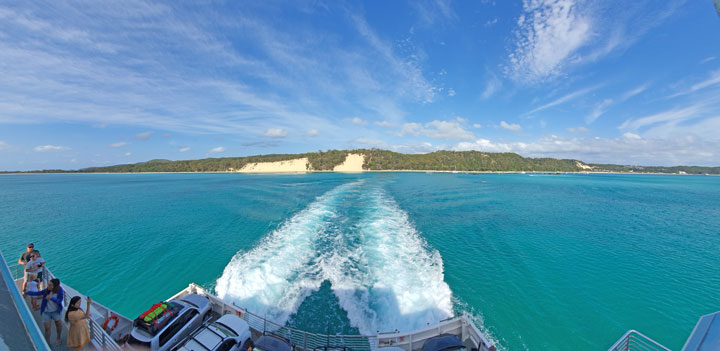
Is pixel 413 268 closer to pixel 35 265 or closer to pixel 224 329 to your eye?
pixel 224 329

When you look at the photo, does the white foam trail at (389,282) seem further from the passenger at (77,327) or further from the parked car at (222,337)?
the passenger at (77,327)

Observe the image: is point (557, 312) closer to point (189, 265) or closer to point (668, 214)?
point (189, 265)

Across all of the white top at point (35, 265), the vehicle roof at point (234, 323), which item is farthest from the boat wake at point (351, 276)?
the white top at point (35, 265)

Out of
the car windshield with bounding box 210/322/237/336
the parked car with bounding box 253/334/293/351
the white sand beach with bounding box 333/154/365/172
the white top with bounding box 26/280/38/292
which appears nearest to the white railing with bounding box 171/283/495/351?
the parked car with bounding box 253/334/293/351

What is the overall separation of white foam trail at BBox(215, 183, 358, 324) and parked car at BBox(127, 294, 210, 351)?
308cm

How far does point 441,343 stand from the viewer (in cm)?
784

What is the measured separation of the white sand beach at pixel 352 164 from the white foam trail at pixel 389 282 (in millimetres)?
153030

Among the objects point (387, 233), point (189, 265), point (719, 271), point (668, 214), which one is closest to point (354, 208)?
point (387, 233)

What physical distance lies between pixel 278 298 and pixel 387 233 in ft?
38.7

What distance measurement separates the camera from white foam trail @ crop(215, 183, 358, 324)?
11562mm

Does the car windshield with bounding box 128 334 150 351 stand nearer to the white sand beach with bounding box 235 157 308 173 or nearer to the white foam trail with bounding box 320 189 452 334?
the white foam trail with bounding box 320 189 452 334

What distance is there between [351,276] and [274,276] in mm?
4559

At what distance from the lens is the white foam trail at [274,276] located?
37.9 ft

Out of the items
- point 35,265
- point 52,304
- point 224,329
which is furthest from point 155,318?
point 35,265
